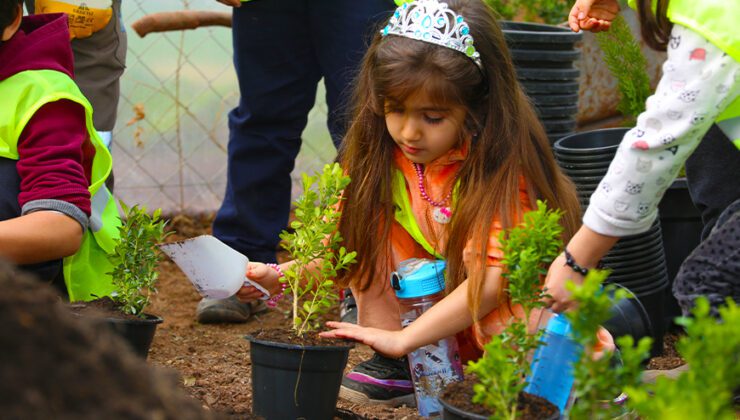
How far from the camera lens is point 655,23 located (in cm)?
213

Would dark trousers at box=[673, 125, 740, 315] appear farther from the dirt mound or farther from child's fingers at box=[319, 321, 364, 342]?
the dirt mound

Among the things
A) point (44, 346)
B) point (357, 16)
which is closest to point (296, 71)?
point (357, 16)

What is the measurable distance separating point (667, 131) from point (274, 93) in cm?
207

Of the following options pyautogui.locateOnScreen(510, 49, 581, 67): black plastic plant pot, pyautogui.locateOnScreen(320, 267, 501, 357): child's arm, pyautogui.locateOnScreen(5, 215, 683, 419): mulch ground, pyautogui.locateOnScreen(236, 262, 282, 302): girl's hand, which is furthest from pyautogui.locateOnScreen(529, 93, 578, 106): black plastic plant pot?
pyautogui.locateOnScreen(5, 215, 683, 419): mulch ground

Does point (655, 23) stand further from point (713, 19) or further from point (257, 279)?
point (257, 279)

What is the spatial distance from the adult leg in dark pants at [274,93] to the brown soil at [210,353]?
139 mm

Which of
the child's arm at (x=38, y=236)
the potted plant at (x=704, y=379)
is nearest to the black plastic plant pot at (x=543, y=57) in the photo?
the child's arm at (x=38, y=236)

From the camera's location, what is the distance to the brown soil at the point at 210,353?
2684 mm

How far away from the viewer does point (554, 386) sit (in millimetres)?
2270

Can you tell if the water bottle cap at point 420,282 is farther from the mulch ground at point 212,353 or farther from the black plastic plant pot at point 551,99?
the black plastic plant pot at point 551,99

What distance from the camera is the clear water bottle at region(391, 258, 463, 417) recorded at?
2.68 metres

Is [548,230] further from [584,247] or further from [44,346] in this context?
[44,346]

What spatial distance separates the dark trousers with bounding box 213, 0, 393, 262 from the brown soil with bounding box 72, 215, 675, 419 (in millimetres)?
357

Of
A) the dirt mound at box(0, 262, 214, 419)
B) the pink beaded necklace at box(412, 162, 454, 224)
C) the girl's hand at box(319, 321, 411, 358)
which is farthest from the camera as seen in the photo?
the pink beaded necklace at box(412, 162, 454, 224)
